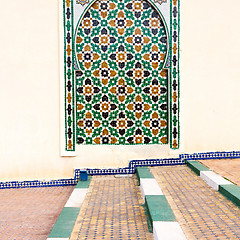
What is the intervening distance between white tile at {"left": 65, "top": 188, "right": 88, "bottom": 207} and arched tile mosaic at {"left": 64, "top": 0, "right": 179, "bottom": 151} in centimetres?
88

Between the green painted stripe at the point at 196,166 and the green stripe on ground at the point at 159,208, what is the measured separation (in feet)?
3.02

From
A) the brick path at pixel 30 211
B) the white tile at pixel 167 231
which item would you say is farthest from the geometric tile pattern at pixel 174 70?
the white tile at pixel 167 231

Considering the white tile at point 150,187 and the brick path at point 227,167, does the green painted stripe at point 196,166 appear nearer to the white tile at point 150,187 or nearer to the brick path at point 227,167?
the brick path at point 227,167

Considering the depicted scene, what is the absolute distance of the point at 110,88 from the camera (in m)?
3.80

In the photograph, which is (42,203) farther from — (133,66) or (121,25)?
(121,25)

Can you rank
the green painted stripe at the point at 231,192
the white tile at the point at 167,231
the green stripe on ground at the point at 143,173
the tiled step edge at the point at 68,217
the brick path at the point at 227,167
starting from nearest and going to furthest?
the white tile at the point at 167,231
the tiled step edge at the point at 68,217
the green painted stripe at the point at 231,192
the brick path at the point at 227,167
the green stripe on ground at the point at 143,173

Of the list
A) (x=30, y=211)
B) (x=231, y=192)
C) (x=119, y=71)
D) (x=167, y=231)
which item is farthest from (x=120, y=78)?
(x=167, y=231)

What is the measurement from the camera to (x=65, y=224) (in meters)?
2.11

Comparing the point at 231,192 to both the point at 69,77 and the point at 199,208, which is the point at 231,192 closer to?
the point at 199,208

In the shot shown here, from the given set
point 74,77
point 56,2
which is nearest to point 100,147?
point 74,77

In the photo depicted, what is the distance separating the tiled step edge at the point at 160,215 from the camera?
69.1 inches

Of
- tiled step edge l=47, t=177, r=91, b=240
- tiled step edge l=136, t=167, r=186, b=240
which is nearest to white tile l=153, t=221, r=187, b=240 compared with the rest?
tiled step edge l=136, t=167, r=186, b=240

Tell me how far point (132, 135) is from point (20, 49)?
1.81m

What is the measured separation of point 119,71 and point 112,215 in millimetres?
2028
